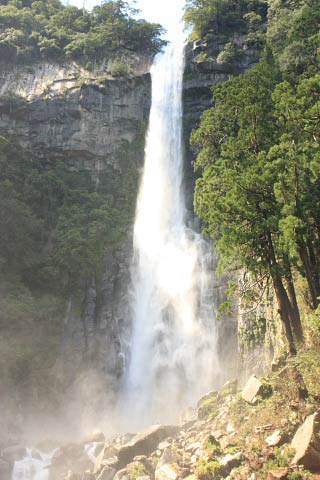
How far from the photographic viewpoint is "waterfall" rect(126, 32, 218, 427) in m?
22.2

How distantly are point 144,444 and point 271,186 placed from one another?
9616 mm

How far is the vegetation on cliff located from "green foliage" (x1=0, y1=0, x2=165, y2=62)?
30.5 metres

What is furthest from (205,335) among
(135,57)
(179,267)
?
(135,57)

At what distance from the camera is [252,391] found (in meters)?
13.0

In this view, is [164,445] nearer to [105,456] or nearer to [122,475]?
[122,475]

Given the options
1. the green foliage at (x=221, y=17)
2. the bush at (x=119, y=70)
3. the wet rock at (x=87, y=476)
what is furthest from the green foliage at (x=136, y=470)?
the green foliage at (x=221, y=17)

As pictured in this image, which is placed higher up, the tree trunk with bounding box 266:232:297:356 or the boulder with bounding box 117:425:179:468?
the tree trunk with bounding box 266:232:297:356

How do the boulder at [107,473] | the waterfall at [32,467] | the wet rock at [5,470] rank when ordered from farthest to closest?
the waterfall at [32,467] → the wet rock at [5,470] → the boulder at [107,473]

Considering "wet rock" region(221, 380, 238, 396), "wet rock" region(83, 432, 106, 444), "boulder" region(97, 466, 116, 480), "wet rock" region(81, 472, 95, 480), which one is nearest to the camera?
"boulder" region(97, 466, 116, 480)

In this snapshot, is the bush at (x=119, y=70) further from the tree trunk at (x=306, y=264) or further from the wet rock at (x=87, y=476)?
the wet rock at (x=87, y=476)

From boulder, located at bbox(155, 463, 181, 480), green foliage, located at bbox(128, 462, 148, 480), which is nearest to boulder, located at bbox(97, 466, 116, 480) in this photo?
green foliage, located at bbox(128, 462, 148, 480)

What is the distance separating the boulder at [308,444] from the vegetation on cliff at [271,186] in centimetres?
258

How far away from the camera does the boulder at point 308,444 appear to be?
8250mm

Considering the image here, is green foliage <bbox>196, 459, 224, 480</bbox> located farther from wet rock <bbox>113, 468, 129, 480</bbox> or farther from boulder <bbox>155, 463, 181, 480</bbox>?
wet rock <bbox>113, 468, 129, 480</bbox>
